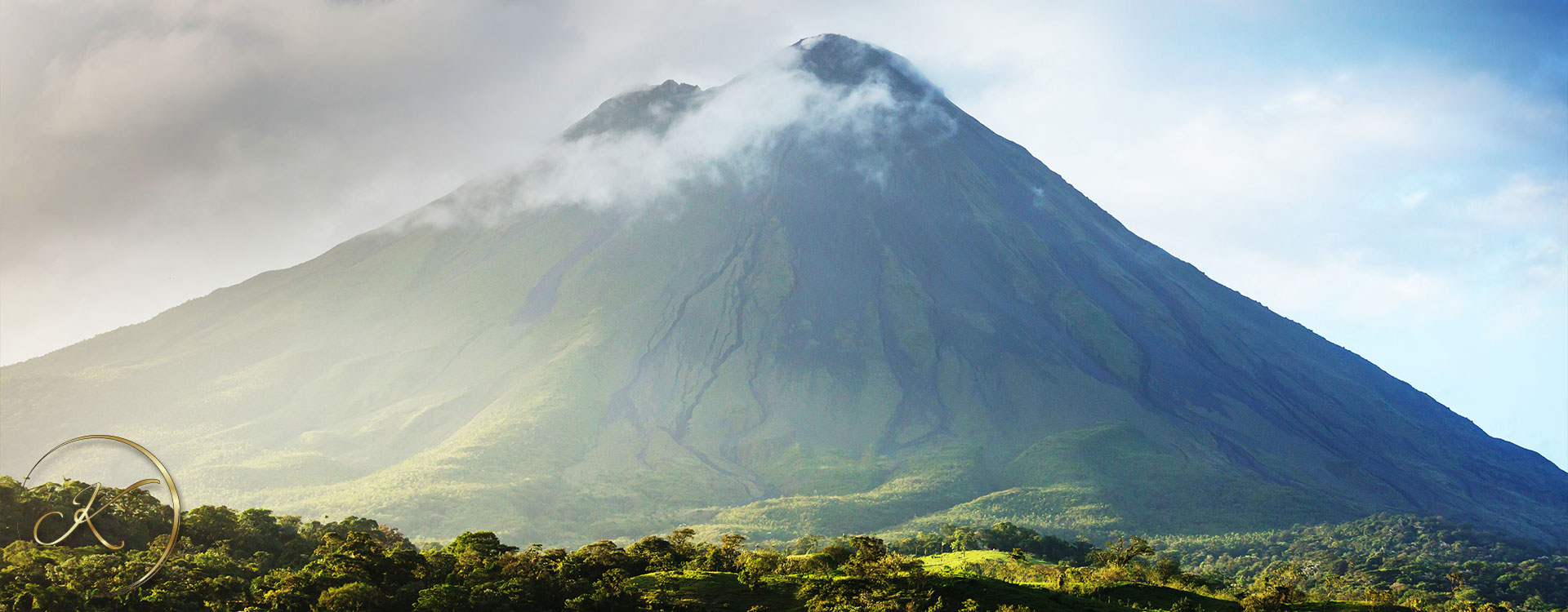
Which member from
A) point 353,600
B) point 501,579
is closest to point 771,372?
point 501,579

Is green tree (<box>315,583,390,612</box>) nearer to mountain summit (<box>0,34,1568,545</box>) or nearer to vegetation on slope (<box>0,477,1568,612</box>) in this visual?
vegetation on slope (<box>0,477,1568,612</box>)

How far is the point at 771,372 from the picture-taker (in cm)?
13962

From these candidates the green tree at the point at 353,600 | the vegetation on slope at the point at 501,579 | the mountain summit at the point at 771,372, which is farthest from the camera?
the mountain summit at the point at 771,372

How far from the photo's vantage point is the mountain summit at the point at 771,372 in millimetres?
109875

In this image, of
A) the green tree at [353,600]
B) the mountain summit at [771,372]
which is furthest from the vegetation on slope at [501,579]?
the mountain summit at [771,372]

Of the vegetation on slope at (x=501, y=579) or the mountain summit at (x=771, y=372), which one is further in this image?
the mountain summit at (x=771, y=372)

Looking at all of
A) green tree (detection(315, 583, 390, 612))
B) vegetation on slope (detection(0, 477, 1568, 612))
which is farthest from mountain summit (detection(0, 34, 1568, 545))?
green tree (detection(315, 583, 390, 612))

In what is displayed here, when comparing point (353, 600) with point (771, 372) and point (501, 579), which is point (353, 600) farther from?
point (771, 372)

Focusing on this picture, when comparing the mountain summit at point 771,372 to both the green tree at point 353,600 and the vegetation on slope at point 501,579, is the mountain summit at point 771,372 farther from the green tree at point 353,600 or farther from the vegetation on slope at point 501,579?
the green tree at point 353,600

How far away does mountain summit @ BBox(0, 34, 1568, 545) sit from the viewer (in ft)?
360

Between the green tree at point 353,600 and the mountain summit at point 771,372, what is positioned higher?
the mountain summit at point 771,372

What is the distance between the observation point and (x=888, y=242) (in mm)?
169500

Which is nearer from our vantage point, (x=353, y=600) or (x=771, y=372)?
(x=353, y=600)

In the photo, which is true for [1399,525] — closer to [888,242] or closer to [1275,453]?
[1275,453]
